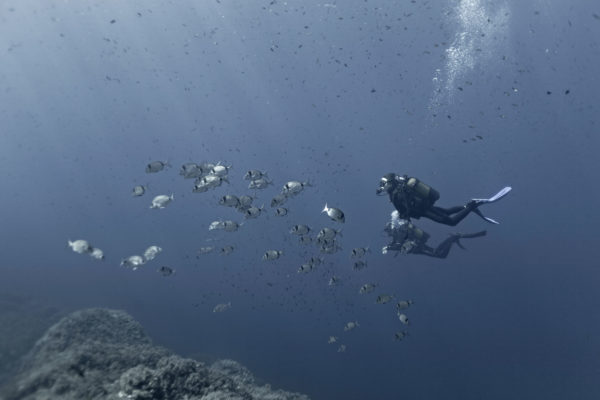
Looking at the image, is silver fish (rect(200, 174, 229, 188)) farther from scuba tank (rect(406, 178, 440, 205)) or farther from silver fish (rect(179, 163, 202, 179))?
scuba tank (rect(406, 178, 440, 205))

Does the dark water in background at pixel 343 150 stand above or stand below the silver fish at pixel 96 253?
above

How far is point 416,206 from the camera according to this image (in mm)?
14141

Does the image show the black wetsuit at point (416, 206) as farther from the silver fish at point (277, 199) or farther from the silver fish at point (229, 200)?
the silver fish at point (229, 200)

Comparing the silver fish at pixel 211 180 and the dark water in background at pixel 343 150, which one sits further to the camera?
the dark water in background at pixel 343 150

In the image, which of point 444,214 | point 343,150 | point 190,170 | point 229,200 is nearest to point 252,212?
point 229,200

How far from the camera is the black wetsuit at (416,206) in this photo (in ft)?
44.8

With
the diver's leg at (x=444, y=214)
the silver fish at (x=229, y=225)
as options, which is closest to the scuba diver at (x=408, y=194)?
the diver's leg at (x=444, y=214)

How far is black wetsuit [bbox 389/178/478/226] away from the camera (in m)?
13.6

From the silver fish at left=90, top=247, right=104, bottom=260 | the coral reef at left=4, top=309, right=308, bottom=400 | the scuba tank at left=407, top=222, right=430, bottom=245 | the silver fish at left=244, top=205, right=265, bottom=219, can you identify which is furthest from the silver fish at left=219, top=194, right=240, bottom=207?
the scuba tank at left=407, top=222, right=430, bottom=245

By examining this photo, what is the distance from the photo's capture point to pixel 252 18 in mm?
70062

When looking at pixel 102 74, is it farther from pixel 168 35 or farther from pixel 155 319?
pixel 155 319

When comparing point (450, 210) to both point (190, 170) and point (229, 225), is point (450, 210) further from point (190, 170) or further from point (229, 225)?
point (190, 170)

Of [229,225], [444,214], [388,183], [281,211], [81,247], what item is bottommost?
[81,247]

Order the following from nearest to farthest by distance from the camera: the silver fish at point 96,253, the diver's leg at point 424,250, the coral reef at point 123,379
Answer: the coral reef at point 123,379, the silver fish at point 96,253, the diver's leg at point 424,250
